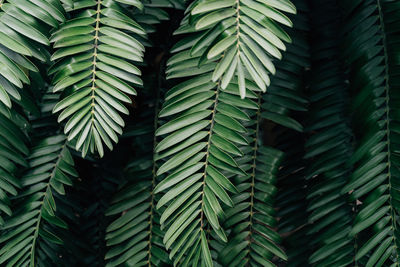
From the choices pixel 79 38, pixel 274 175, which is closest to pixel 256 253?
pixel 274 175

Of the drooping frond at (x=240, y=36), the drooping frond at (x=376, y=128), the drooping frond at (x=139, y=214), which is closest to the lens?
the drooping frond at (x=240, y=36)

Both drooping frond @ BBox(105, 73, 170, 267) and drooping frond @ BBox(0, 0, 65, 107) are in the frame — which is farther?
drooping frond @ BBox(105, 73, 170, 267)

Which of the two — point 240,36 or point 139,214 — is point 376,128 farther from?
point 139,214

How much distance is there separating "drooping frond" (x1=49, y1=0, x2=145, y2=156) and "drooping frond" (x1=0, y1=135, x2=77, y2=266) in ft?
0.72

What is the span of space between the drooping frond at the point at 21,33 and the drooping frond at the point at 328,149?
0.62 m

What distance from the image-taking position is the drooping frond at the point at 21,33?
0.74 meters

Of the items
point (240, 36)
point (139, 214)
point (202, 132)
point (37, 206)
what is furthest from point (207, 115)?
point (37, 206)

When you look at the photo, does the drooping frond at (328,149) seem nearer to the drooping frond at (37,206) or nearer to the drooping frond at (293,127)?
the drooping frond at (293,127)

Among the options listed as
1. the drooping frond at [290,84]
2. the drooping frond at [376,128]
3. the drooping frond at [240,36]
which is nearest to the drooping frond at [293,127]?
the drooping frond at [290,84]

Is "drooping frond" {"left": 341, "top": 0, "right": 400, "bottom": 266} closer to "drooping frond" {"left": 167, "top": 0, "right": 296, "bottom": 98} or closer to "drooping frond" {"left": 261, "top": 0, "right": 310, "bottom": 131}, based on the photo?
"drooping frond" {"left": 261, "top": 0, "right": 310, "bottom": 131}

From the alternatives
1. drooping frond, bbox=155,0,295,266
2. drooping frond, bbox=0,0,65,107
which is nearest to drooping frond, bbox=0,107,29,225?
drooping frond, bbox=0,0,65,107

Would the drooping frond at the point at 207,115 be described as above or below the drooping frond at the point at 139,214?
above

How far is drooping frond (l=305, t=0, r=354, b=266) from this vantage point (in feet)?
3.14

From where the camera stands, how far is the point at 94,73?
782mm
